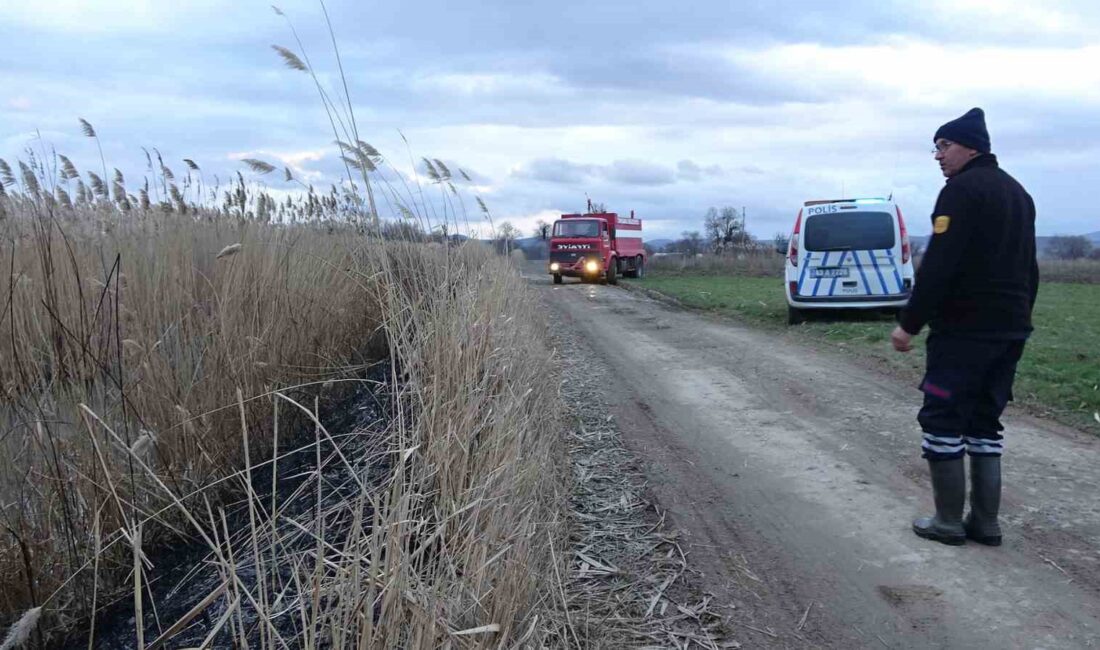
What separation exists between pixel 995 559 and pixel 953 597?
0.55m

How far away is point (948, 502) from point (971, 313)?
943 millimetres

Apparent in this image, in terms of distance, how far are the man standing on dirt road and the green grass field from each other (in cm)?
295

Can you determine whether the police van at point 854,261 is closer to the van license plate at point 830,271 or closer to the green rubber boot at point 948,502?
the van license plate at point 830,271

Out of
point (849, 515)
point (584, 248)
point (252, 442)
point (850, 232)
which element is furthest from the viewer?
point (584, 248)

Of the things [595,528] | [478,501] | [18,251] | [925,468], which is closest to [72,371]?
[18,251]

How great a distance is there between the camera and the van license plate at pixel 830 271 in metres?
13.2

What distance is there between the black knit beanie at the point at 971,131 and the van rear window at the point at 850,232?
948cm

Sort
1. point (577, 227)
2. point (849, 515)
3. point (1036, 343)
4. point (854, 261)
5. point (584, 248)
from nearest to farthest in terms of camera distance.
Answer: point (849, 515)
point (1036, 343)
point (854, 261)
point (584, 248)
point (577, 227)

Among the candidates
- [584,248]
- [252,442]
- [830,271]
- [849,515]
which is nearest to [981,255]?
[849,515]

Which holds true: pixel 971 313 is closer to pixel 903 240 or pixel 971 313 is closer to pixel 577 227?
pixel 903 240

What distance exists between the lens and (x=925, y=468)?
5336 millimetres

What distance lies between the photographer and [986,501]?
4.13 m

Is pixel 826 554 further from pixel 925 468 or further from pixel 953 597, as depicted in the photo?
pixel 925 468

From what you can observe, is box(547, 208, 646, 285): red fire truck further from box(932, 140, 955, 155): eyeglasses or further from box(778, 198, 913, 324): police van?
box(932, 140, 955, 155): eyeglasses
